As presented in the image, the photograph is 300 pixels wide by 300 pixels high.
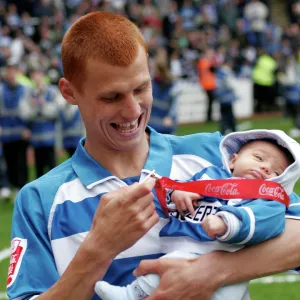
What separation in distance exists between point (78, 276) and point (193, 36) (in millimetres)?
25441

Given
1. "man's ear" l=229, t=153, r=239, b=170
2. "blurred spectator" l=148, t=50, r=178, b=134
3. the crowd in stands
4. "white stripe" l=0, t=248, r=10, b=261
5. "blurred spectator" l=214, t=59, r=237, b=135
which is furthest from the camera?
the crowd in stands

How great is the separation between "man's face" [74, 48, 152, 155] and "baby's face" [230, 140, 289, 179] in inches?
17.2

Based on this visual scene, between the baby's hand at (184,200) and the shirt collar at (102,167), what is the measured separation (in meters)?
0.15

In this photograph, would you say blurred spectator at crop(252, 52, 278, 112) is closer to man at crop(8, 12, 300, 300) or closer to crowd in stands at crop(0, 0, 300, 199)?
crowd in stands at crop(0, 0, 300, 199)

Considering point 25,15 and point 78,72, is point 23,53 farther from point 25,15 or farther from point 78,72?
point 78,72

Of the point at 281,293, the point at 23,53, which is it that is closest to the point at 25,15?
the point at 23,53

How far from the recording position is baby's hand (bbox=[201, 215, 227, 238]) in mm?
2592

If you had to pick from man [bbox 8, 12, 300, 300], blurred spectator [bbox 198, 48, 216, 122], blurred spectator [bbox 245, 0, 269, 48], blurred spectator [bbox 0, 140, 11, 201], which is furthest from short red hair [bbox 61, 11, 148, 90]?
blurred spectator [bbox 245, 0, 269, 48]

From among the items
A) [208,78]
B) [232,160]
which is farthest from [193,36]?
[232,160]

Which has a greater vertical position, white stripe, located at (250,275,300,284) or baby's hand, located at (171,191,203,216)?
baby's hand, located at (171,191,203,216)

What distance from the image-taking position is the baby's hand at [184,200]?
9.18 ft

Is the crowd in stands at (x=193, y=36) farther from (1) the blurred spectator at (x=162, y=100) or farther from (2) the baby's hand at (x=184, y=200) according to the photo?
(2) the baby's hand at (x=184, y=200)

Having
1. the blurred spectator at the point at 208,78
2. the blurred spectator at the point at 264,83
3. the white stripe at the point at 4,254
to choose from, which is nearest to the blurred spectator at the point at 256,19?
the blurred spectator at the point at 264,83

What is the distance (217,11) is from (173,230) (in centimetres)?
2781
